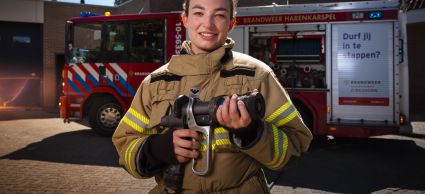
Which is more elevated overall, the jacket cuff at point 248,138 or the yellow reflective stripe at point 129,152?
the jacket cuff at point 248,138

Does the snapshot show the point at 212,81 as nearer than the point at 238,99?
No

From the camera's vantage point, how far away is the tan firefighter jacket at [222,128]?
1.46 metres

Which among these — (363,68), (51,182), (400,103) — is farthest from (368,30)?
(51,182)

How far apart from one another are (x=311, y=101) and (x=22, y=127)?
8143 millimetres

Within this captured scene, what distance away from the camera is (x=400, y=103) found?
6.57 meters

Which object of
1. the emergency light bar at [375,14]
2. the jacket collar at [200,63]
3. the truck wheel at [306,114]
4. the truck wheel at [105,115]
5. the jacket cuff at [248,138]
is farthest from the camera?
the truck wheel at [105,115]

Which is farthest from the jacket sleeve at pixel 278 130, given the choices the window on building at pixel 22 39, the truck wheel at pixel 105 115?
the window on building at pixel 22 39

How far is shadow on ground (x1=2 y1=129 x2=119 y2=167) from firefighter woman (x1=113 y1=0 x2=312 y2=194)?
4.60m

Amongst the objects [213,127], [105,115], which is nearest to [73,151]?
[105,115]

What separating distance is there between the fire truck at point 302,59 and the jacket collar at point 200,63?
223 inches

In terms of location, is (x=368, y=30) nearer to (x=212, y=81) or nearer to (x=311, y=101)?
(x=311, y=101)

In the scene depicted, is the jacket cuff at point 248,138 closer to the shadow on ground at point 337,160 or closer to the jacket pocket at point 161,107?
the jacket pocket at point 161,107

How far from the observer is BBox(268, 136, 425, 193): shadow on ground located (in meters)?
4.89

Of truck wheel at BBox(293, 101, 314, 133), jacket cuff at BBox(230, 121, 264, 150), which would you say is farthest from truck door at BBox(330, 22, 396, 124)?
jacket cuff at BBox(230, 121, 264, 150)
